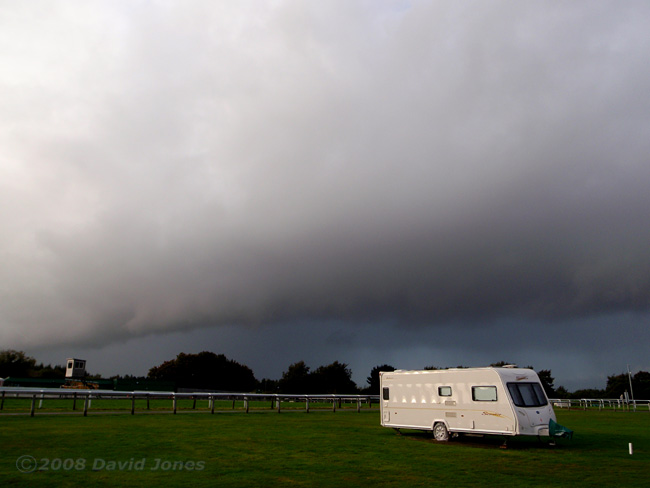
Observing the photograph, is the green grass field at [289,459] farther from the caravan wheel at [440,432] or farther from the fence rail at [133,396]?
the fence rail at [133,396]

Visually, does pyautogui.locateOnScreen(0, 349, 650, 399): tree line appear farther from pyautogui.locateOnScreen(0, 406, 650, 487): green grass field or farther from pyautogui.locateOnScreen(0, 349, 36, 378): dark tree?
pyautogui.locateOnScreen(0, 406, 650, 487): green grass field

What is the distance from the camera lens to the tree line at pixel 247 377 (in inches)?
4345

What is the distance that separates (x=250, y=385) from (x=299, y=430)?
124645 millimetres

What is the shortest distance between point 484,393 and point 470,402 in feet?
2.74

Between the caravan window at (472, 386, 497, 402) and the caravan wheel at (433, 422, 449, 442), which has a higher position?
the caravan window at (472, 386, 497, 402)

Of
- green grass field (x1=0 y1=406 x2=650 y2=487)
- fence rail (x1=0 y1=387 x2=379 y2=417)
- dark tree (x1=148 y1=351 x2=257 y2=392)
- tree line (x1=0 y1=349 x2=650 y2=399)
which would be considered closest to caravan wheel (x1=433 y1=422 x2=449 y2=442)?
green grass field (x1=0 y1=406 x2=650 y2=487)

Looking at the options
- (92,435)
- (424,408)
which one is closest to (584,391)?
(424,408)

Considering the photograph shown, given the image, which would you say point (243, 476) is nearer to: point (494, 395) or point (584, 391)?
point (494, 395)

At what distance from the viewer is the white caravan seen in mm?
19891

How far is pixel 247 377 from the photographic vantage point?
478 feet

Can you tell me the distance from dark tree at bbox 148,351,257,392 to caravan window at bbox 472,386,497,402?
11476 centimetres

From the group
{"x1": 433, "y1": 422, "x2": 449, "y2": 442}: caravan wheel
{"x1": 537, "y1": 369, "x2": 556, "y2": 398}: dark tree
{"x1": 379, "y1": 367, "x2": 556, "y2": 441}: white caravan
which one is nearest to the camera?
{"x1": 379, "y1": 367, "x2": 556, "y2": 441}: white caravan

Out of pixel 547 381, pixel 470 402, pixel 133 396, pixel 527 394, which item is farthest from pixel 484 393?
pixel 547 381

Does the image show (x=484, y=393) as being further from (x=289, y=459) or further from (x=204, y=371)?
(x=204, y=371)
